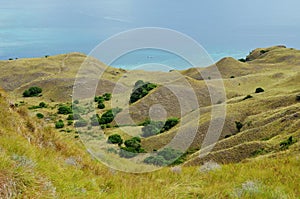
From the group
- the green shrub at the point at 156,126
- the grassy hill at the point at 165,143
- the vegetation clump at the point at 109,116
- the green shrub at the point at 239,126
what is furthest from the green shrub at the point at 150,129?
the green shrub at the point at 239,126

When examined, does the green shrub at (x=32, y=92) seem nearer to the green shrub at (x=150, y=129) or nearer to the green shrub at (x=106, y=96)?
the green shrub at (x=106, y=96)

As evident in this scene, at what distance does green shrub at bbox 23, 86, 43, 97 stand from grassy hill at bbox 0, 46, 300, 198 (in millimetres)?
3731

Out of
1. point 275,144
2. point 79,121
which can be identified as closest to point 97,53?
point 275,144

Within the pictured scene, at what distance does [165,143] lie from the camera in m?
49.9

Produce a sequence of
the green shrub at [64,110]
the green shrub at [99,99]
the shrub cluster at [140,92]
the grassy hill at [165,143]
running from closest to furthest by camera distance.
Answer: the grassy hill at [165,143], the green shrub at [64,110], the shrub cluster at [140,92], the green shrub at [99,99]

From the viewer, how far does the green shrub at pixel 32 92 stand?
105125 mm

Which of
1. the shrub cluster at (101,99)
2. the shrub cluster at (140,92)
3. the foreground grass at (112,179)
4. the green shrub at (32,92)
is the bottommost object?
the green shrub at (32,92)

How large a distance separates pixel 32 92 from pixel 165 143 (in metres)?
67.2

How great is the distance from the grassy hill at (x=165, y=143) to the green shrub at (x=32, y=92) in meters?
3.73

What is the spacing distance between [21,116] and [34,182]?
5819mm

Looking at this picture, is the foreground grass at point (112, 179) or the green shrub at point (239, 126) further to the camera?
the green shrub at point (239, 126)

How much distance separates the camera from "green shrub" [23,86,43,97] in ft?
345

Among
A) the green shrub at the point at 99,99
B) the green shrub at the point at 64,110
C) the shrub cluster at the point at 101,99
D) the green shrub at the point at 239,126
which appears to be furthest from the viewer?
the green shrub at the point at 99,99

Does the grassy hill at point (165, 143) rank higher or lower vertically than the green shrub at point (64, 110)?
higher
